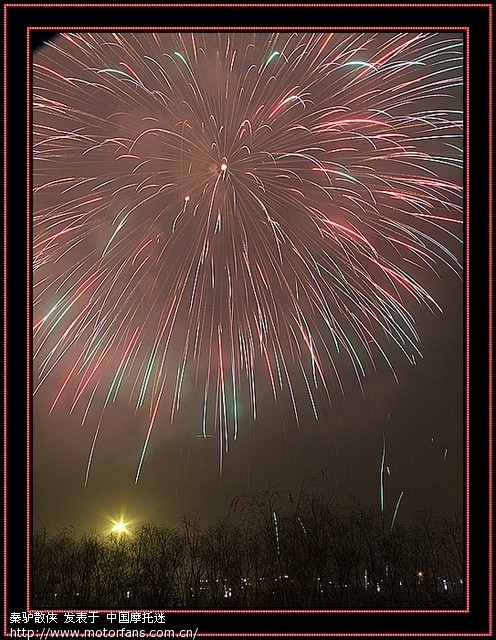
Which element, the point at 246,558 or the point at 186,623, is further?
the point at 246,558

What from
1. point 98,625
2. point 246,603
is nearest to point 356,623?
point 98,625
